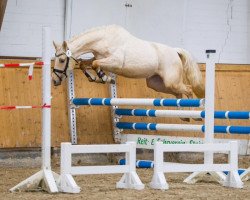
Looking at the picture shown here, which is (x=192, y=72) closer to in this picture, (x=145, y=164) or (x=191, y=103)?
(x=191, y=103)

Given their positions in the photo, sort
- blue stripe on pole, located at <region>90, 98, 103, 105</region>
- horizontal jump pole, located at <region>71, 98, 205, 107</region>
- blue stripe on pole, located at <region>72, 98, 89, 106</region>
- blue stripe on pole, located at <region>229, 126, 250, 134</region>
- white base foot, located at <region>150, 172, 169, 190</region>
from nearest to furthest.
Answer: white base foot, located at <region>150, 172, 169, 190</region>
blue stripe on pole, located at <region>229, 126, 250, 134</region>
horizontal jump pole, located at <region>71, 98, 205, 107</region>
blue stripe on pole, located at <region>90, 98, 103, 105</region>
blue stripe on pole, located at <region>72, 98, 89, 106</region>

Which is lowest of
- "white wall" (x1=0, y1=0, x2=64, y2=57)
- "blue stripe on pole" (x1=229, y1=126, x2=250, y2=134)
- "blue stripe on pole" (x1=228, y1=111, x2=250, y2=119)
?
"blue stripe on pole" (x1=229, y1=126, x2=250, y2=134)

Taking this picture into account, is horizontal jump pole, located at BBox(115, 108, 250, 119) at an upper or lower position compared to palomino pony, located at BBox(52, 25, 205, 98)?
lower

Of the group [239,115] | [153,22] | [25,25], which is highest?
[153,22]

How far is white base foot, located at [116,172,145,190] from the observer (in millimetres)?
6090

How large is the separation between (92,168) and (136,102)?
231cm

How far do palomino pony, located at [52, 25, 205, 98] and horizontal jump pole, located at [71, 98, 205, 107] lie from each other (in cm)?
34

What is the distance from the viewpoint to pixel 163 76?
867cm

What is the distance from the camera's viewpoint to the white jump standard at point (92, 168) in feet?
19.0

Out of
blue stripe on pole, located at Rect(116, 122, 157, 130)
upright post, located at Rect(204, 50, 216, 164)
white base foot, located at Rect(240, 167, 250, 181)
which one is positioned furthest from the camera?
blue stripe on pole, located at Rect(116, 122, 157, 130)

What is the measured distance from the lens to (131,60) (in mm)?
8406

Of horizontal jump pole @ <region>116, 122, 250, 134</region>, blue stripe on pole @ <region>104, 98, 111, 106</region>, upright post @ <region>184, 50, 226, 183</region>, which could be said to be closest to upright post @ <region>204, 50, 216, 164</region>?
upright post @ <region>184, 50, 226, 183</region>

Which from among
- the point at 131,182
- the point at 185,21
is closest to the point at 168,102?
the point at 131,182

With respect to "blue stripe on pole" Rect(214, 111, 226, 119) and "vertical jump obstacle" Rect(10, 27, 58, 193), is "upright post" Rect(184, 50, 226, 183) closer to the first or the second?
"blue stripe on pole" Rect(214, 111, 226, 119)
